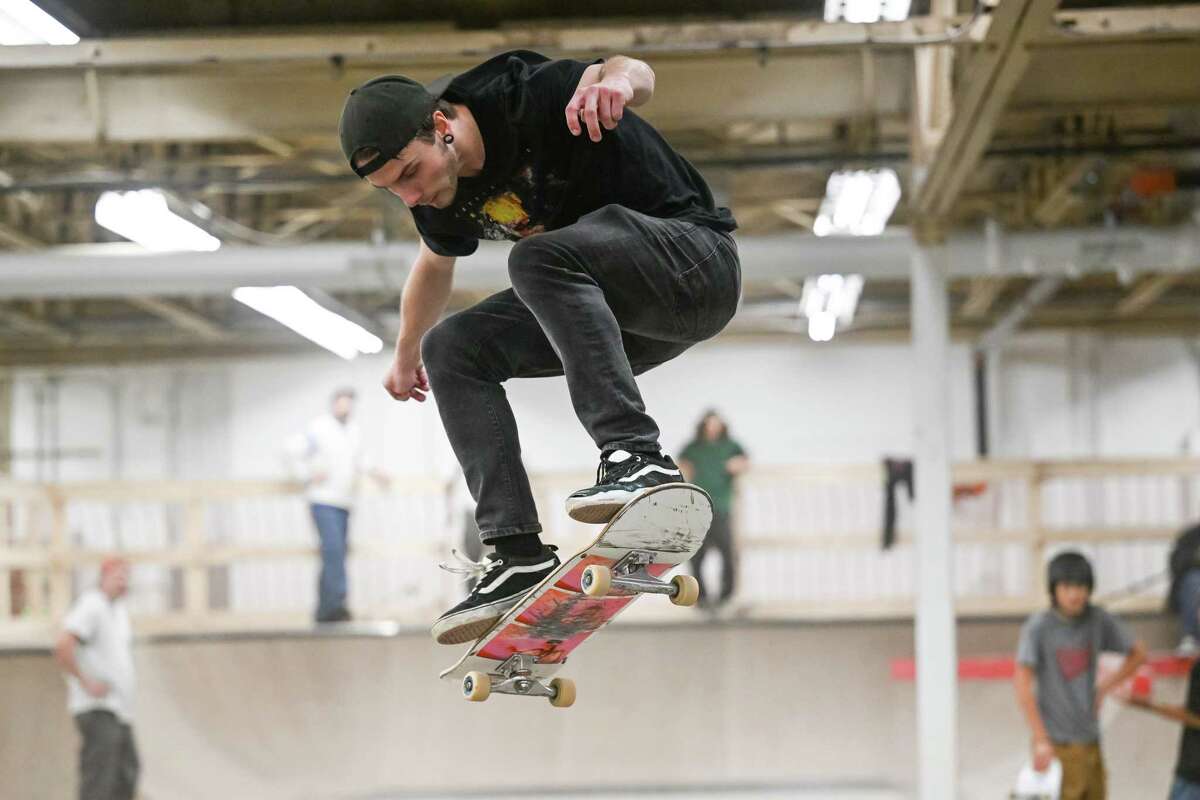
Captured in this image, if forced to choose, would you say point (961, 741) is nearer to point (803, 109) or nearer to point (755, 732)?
point (755, 732)

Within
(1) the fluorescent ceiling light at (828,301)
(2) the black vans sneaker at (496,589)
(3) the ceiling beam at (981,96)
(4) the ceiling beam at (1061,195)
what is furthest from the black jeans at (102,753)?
(4) the ceiling beam at (1061,195)

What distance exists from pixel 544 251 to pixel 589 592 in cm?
68

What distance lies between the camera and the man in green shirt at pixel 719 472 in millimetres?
11703

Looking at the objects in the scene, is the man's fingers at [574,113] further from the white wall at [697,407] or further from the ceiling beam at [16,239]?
the white wall at [697,407]

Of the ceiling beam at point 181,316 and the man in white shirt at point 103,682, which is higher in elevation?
the ceiling beam at point 181,316

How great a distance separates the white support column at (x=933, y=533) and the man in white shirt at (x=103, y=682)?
16.1 feet

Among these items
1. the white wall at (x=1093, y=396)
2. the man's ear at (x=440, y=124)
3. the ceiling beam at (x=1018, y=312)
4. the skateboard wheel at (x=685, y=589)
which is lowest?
the skateboard wheel at (x=685, y=589)

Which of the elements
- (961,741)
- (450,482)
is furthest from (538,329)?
(450,482)

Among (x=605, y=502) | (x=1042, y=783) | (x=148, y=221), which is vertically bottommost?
(x=1042, y=783)

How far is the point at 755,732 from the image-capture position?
11250mm

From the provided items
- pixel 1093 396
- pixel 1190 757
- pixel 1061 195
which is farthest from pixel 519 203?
pixel 1093 396

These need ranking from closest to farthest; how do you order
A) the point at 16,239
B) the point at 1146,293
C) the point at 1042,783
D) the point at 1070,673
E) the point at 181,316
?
the point at 1070,673
the point at 1042,783
the point at 16,239
the point at 1146,293
the point at 181,316

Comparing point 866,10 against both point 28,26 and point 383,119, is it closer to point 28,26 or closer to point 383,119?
point 28,26

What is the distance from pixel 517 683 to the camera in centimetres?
352
